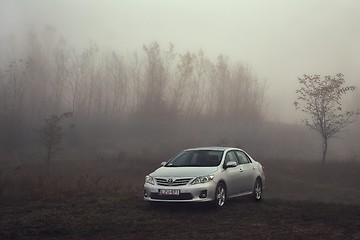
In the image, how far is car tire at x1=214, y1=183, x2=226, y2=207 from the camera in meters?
10.8

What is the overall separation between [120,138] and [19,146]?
13409mm

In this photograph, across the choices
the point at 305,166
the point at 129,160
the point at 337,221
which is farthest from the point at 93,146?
the point at 337,221

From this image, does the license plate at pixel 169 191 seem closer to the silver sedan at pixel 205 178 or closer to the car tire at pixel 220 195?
the silver sedan at pixel 205 178

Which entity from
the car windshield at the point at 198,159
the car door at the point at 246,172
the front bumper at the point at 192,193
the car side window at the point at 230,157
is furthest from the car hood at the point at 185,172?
the car door at the point at 246,172

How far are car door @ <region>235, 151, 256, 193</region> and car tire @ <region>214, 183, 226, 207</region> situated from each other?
111cm

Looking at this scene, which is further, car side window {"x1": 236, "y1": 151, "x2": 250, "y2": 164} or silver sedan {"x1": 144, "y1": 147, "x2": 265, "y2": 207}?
car side window {"x1": 236, "y1": 151, "x2": 250, "y2": 164}

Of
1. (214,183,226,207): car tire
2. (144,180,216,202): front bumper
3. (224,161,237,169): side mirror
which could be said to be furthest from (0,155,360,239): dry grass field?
(224,161,237,169): side mirror

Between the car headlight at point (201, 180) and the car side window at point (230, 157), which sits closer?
the car headlight at point (201, 180)

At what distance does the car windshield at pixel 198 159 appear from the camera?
1173 cm

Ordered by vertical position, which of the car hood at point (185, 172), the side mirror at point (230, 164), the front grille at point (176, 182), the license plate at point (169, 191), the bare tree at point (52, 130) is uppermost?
the bare tree at point (52, 130)

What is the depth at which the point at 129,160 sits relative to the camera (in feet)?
135

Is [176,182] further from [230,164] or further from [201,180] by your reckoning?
[230,164]

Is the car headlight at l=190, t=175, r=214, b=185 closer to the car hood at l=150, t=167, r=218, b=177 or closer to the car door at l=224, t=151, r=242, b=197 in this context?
the car hood at l=150, t=167, r=218, b=177

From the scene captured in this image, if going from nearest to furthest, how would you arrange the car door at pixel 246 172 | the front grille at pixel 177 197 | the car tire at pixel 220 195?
the front grille at pixel 177 197 < the car tire at pixel 220 195 < the car door at pixel 246 172
